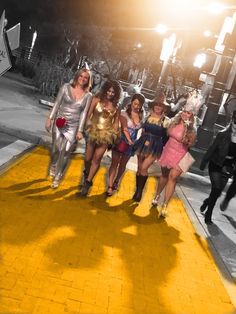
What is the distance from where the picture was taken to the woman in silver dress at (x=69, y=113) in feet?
20.1

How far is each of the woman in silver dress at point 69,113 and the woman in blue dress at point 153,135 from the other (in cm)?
107

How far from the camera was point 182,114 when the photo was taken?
6348 mm

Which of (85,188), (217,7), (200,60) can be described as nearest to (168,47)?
(200,60)

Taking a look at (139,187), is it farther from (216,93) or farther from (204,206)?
(216,93)

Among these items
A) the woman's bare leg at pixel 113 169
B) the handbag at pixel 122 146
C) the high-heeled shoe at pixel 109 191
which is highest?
the handbag at pixel 122 146

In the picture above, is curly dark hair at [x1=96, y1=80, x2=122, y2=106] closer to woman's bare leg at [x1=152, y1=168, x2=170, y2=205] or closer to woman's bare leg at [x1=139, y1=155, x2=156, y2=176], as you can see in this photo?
woman's bare leg at [x1=139, y1=155, x2=156, y2=176]

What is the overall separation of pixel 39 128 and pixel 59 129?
436 centimetres

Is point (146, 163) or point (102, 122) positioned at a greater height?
point (102, 122)

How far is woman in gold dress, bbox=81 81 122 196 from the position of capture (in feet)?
20.5

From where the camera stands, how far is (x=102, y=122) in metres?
6.31

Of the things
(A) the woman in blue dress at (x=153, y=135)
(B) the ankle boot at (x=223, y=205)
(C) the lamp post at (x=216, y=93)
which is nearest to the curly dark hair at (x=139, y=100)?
(A) the woman in blue dress at (x=153, y=135)

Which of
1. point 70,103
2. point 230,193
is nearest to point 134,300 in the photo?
point 70,103

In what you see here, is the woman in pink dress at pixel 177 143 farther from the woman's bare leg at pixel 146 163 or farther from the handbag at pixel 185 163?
the woman's bare leg at pixel 146 163

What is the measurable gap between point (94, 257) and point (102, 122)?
2.56 meters
